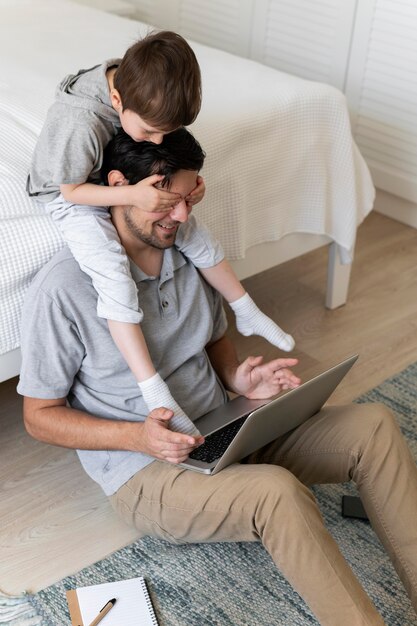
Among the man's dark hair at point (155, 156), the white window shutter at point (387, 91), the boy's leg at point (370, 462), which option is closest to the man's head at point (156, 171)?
the man's dark hair at point (155, 156)

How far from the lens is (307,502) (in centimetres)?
133

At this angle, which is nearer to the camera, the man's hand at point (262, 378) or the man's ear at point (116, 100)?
the man's ear at point (116, 100)

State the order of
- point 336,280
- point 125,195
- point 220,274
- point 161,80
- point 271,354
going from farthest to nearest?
point 336,280 < point 271,354 < point 220,274 < point 125,195 < point 161,80

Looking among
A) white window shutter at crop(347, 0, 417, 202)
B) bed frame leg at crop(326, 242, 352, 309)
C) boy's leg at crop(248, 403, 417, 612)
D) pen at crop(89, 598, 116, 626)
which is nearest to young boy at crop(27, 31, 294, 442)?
boy's leg at crop(248, 403, 417, 612)

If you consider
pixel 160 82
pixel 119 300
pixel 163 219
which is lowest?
pixel 119 300

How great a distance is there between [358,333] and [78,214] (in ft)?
3.80

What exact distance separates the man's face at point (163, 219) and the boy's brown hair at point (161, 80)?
0.11 m

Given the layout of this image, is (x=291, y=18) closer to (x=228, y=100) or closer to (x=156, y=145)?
(x=228, y=100)

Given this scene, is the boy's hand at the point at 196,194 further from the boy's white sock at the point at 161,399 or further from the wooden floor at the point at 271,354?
the wooden floor at the point at 271,354

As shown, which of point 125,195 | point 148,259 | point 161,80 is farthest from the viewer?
point 148,259

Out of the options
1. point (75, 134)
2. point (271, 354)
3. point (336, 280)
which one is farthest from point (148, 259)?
point (336, 280)

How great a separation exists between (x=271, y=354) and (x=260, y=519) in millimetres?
954

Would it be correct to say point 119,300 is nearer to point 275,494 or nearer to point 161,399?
point 161,399

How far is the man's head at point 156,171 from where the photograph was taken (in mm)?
1417
